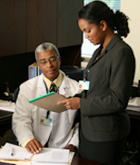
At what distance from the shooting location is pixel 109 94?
1.52m

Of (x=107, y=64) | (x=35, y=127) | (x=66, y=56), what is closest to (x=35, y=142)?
(x=35, y=127)

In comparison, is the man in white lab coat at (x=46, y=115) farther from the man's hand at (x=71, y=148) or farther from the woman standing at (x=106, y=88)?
the woman standing at (x=106, y=88)

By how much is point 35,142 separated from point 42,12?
152 cm

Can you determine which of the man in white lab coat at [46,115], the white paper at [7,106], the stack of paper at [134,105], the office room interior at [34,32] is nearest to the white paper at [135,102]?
the stack of paper at [134,105]

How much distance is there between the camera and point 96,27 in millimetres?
1540

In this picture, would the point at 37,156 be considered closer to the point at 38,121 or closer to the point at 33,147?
the point at 33,147

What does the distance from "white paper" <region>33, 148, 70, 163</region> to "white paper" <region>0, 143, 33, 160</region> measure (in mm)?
56

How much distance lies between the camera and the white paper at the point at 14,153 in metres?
1.43

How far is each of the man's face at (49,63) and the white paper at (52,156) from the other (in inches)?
25.2

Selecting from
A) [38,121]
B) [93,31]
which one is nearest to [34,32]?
[38,121]

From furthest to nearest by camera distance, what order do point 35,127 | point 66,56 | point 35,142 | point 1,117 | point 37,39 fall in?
point 66,56, point 37,39, point 1,117, point 35,127, point 35,142

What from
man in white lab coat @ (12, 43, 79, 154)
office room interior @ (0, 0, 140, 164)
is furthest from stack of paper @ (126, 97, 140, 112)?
man in white lab coat @ (12, 43, 79, 154)

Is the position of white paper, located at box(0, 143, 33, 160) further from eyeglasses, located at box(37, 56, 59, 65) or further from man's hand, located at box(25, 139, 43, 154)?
eyeglasses, located at box(37, 56, 59, 65)

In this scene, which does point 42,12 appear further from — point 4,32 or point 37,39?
point 4,32
